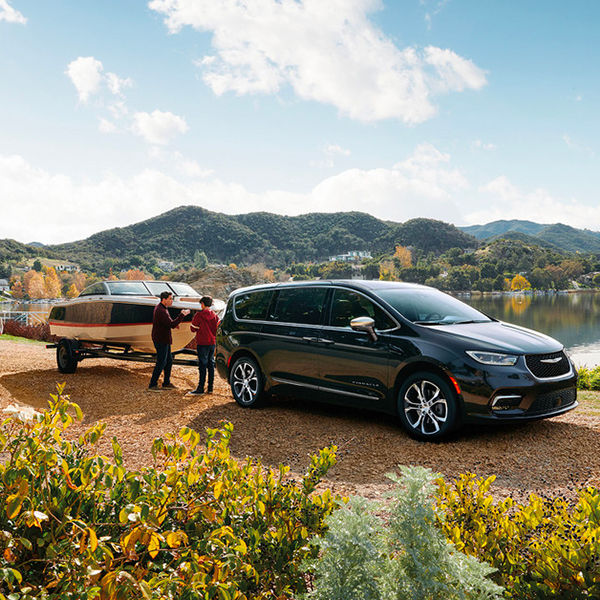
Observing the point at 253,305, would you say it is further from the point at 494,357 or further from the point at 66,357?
the point at 66,357

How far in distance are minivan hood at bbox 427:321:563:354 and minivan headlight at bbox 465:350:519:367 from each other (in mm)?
48

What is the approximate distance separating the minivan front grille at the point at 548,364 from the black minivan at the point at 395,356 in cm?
1

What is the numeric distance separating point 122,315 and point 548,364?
339 inches

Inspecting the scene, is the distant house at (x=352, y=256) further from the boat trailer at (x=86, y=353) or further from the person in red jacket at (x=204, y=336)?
the person in red jacket at (x=204, y=336)

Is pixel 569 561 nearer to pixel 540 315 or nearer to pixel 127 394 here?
pixel 127 394

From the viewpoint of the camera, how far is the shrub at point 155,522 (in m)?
1.88

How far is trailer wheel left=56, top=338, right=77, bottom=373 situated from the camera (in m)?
11.8

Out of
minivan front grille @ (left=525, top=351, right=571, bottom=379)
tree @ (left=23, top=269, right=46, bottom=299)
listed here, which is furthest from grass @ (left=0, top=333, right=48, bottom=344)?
tree @ (left=23, top=269, right=46, bottom=299)

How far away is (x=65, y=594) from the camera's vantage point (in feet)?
5.65

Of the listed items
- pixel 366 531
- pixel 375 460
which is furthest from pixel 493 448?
pixel 366 531

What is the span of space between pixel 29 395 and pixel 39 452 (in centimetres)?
832

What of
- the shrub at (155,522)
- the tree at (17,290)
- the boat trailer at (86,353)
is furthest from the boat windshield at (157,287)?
the tree at (17,290)

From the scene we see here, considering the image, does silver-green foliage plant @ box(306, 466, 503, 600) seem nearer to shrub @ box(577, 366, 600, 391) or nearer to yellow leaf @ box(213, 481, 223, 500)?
yellow leaf @ box(213, 481, 223, 500)

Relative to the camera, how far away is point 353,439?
244 inches
